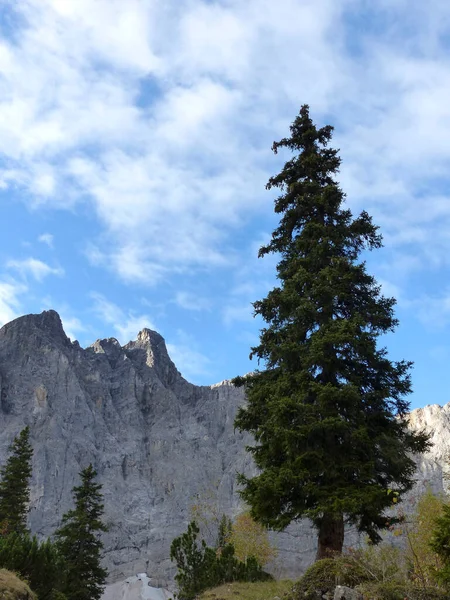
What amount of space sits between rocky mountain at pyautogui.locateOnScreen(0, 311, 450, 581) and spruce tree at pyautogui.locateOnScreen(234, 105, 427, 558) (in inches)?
2733

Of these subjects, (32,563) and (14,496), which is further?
(14,496)

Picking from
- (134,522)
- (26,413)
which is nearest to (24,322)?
(26,413)

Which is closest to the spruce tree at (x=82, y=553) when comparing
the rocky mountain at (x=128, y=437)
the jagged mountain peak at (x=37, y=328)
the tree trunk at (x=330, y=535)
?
the tree trunk at (x=330, y=535)

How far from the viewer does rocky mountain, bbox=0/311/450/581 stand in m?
88.4

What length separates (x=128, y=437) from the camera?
11012cm

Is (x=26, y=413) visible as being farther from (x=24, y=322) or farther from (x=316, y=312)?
(x=316, y=312)

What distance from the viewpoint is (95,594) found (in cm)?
3319

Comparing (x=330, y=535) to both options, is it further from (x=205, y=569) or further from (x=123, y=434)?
(x=123, y=434)

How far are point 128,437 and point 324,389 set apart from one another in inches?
4091

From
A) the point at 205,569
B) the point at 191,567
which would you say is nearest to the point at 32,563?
the point at 205,569

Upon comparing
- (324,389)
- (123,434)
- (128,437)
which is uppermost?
(123,434)

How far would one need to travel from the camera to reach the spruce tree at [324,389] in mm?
13125

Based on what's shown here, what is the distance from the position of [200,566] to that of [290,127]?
20.1 meters

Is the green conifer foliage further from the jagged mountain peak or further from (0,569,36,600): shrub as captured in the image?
the jagged mountain peak
